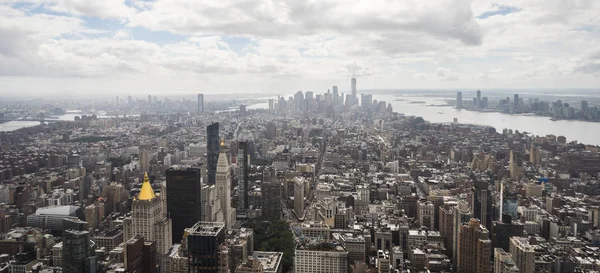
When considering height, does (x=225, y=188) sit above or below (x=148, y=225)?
above

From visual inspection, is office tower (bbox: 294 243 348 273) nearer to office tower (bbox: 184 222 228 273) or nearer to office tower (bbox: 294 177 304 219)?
office tower (bbox: 184 222 228 273)

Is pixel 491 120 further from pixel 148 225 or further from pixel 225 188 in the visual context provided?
pixel 148 225

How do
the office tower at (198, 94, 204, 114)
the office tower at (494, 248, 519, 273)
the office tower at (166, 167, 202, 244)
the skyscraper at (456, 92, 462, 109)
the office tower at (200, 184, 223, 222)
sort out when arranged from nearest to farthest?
1. the office tower at (494, 248, 519, 273)
2. the office tower at (166, 167, 202, 244)
3. the office tower at (200, 184, 223, 222)
4. the office tower at (198, 94, 204, 114)
5. the skyscraper at (456, 92, 462, 109)

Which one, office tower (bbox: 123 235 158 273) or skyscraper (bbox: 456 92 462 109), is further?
skyscraper (bbox: 456 92 462 109)

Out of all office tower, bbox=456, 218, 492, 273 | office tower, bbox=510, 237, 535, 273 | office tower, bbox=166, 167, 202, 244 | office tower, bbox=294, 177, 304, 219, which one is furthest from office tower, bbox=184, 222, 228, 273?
office tower, bbox=294, 177, 304, 219

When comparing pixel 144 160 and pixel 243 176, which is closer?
pixel 243 176

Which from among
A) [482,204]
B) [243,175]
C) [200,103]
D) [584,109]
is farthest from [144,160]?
[584,109]

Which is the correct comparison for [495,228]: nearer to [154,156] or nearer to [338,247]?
[338,247]
